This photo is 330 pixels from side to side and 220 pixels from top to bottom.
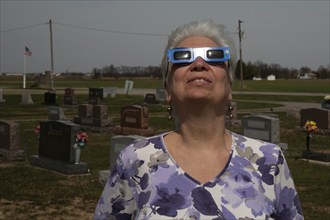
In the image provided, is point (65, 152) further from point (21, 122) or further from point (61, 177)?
point (21, 122)

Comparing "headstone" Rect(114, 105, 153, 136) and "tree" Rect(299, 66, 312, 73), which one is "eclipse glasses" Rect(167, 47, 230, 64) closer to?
"headstone" Rect(114, 105, 153, 136)

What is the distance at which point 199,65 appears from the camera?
1904 mm

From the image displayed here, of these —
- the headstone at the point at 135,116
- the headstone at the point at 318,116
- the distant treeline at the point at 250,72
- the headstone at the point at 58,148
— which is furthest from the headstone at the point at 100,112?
the distant treeline at the point at 250,72

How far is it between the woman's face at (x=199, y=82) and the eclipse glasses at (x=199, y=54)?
19 millimetres

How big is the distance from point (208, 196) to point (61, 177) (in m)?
8.46

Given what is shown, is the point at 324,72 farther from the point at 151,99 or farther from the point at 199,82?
the point at 199,82

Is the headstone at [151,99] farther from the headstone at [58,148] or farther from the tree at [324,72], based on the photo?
the tree at [324,72]

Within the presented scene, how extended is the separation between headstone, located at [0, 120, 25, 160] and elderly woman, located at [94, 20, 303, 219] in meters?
10.4

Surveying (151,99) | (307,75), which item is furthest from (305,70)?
(151,99)

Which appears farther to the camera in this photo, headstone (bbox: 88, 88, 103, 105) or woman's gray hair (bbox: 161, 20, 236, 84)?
headstone (bbox: 88, 88, 103, 105)

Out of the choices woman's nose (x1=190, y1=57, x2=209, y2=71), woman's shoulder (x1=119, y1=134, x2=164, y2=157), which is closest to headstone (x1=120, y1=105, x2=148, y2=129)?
woman's shoulder (x1=119, y1=134, x2=164, y2=157)

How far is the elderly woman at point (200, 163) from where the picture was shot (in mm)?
1789

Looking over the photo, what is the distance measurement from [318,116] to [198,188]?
1671 centimetres

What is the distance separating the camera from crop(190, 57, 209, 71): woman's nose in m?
1.91
